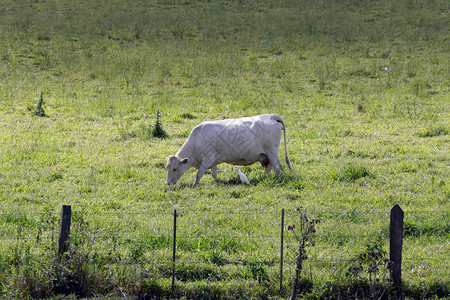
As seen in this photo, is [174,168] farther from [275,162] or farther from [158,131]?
[158,131]

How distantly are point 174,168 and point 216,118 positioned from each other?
5.67m

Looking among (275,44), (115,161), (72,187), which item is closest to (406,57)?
(275,44)

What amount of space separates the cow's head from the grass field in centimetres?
27

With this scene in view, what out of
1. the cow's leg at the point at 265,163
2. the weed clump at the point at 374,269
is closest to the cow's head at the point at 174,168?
the cow's leg at the point at 265,163

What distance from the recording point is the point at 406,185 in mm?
11094

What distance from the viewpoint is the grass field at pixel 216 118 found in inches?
284

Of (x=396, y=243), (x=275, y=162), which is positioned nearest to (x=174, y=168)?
(x=275, y=162)

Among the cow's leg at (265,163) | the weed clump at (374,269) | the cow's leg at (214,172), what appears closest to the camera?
the weed clump at (374,269)

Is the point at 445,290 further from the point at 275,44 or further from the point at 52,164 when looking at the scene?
the point at 275,44

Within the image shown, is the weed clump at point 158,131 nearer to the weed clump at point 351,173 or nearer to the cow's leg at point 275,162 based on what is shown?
the cow's leg at point 275,162

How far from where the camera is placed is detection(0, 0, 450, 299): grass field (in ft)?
23.6

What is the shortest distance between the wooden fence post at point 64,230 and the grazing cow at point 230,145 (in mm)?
4949

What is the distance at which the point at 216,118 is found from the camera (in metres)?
17.2

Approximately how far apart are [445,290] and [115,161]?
827 cm
